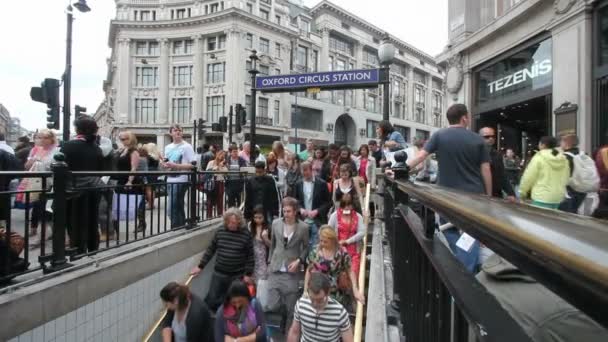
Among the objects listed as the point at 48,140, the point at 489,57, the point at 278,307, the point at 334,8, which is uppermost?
the point at 334,8

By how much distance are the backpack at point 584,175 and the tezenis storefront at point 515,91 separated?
5.89 metres

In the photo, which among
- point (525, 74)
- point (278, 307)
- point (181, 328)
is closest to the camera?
point (181, 328)

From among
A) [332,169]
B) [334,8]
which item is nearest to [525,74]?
[332,169]

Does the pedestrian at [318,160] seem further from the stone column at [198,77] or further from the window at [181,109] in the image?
the window at [181,109]

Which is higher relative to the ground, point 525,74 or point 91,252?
point 525,74

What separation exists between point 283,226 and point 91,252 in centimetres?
283

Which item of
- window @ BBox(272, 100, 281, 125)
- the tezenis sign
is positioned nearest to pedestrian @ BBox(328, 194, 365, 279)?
the tezenis sign

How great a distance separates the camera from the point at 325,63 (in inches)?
2126

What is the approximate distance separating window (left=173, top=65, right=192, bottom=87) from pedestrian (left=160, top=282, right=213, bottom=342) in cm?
4501

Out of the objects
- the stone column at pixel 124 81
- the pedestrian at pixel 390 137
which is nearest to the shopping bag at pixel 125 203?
the pedestrian at pixel 390 137

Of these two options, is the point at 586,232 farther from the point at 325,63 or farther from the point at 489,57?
the point at 325,63

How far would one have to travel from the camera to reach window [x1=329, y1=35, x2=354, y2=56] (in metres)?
55.5

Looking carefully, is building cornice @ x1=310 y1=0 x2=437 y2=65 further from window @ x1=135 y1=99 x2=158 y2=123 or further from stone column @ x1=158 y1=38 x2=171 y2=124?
window @ x1=135 y1=99 x2=158 y2=123

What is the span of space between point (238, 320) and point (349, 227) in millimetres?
2592
